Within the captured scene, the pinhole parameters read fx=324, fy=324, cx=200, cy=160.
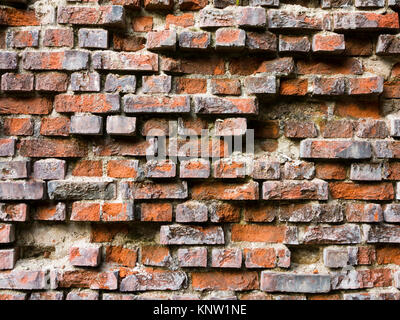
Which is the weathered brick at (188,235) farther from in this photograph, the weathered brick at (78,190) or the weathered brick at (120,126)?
the weathered brick at (120,126)

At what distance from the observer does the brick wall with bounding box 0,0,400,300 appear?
4.35ft

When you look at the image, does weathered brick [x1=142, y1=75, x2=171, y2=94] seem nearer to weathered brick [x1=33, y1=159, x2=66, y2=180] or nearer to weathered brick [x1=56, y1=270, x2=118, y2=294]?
weathered brick [x1=33, y1=159, x2=66, y2=180]

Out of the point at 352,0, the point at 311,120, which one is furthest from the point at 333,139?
the point at 352,0

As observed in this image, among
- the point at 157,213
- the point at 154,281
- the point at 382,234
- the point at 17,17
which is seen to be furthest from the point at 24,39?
the point at 382,234

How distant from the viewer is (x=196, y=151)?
1347mm

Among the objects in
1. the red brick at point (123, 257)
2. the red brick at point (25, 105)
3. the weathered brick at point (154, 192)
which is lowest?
the red brick at point (123, 257)

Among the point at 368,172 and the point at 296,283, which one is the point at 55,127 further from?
the point at 368,172

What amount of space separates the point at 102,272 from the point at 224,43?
106cm

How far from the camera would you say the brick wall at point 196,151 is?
133cm

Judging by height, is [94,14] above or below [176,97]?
above

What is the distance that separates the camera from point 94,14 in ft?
4.36

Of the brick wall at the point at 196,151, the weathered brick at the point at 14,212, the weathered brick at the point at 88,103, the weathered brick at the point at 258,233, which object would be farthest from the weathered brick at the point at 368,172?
the weathered brick at the point at 14,212

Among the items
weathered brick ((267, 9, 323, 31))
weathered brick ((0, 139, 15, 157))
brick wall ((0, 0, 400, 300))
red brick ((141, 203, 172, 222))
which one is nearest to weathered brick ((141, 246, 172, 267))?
brick wall ((0, 0, 400, 300))

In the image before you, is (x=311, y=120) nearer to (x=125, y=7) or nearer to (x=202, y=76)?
(x=202, y=76)
